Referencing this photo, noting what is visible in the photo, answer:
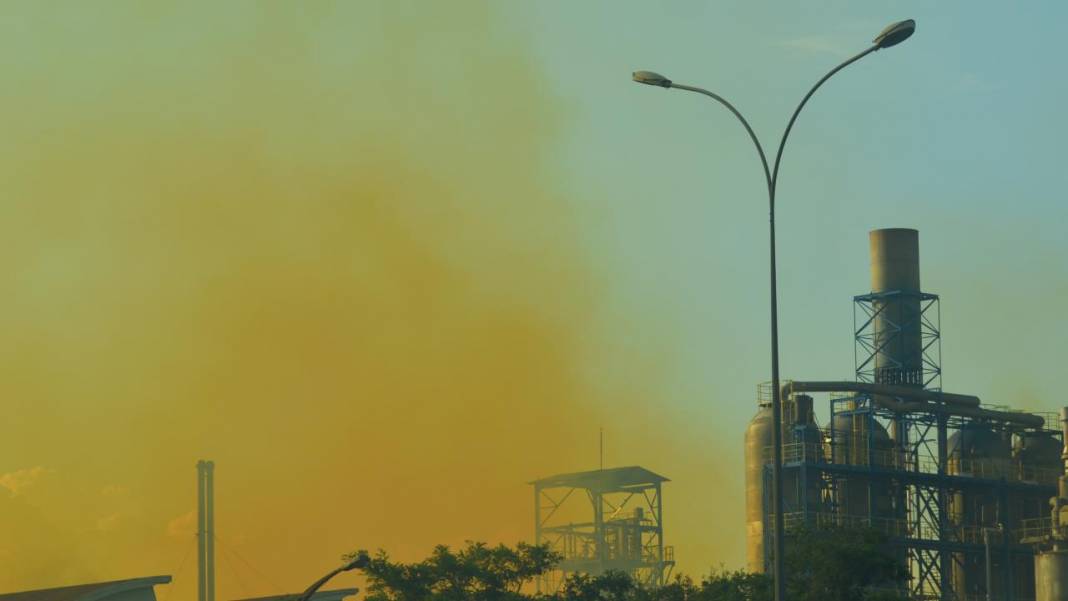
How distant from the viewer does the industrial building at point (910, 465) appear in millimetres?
103500

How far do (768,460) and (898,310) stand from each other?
1206 centimetres

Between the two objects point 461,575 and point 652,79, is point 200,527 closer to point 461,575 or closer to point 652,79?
point 461,575

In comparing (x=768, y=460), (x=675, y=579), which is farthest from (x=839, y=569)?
(x=768, y=460)

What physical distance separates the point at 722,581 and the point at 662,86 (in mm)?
35461

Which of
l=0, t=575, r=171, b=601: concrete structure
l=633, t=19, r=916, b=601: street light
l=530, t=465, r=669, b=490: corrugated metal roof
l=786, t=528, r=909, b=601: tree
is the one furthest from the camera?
l=530, t=465, r=669, b=490: corrugated metal roof

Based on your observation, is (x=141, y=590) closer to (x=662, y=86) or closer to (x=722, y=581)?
(x=722, y=581)

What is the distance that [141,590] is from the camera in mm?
64438

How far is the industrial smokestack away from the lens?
106m

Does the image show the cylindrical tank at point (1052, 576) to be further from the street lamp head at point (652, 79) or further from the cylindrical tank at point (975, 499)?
the street lamp head at point (652, 79)

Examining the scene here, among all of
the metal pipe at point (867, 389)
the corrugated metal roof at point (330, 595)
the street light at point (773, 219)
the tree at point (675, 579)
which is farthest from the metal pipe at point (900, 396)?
the street light at point (773, 219)

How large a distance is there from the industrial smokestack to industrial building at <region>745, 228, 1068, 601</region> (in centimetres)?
6

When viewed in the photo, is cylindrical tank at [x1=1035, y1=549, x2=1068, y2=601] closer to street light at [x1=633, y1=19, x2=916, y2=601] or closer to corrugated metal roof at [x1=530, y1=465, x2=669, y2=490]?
corrugated metal roof at [x1=530, y1=465, x2=669, y2=490]

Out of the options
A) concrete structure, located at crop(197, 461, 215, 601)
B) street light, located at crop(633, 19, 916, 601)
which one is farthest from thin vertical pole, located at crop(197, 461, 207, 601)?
street light, located at crop(633, 19, 916, 601)

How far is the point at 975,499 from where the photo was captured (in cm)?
11050
